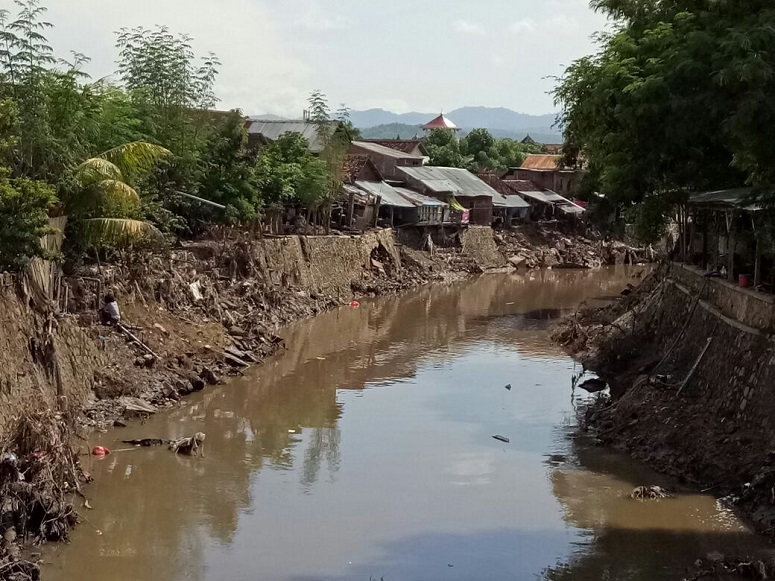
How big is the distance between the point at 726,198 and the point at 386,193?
2696 cm

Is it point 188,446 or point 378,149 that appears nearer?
point 188,446

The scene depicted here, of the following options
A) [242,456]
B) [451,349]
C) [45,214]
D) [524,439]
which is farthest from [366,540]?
[451,349]

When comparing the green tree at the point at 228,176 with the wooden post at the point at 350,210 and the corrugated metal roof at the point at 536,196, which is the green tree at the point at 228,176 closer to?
the wooden post at the point at 350,210

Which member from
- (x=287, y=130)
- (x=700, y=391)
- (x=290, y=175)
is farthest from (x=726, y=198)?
(x=287, y=130)

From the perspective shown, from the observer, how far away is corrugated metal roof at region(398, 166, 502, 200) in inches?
1950

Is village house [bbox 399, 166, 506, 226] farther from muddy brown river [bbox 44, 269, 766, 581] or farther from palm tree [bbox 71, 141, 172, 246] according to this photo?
palm tree [bbox 71, 141, 172, 246]

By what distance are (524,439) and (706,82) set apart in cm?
769

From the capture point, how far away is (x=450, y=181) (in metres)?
51.6

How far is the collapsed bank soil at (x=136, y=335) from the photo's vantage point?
12742 millimetres

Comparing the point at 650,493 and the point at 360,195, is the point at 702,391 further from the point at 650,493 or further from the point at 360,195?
the point at 360,195

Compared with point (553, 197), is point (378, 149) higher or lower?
higher

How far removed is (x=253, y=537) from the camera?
13.4m

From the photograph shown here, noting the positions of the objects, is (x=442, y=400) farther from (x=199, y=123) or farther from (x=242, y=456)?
(x=199, y=123)

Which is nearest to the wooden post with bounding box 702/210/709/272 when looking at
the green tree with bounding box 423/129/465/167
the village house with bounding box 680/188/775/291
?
the village house with bounding box 680/188/775/291
